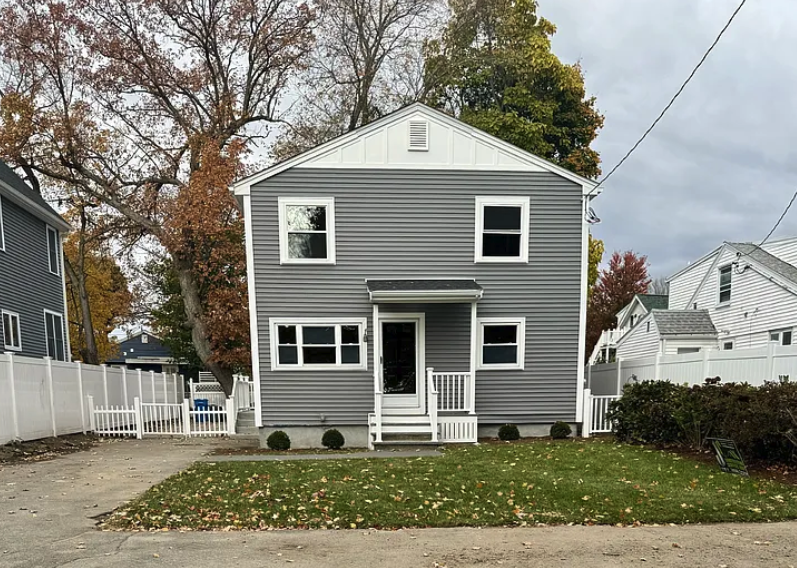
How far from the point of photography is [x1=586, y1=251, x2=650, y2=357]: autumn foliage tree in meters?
32.7

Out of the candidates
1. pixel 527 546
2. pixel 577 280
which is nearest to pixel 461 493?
pixel 527 546

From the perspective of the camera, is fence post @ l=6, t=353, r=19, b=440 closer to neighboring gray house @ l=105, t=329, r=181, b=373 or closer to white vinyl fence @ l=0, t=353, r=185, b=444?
white vinyl fence @ l=0, t=353, r=185, b=444

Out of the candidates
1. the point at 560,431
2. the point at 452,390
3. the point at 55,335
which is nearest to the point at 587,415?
the point at 560,431

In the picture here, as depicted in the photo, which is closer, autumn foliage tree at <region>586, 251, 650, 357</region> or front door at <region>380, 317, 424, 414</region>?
front door at <region>380, 317, 424, 414</region>

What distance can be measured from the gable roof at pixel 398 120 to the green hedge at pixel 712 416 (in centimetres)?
461

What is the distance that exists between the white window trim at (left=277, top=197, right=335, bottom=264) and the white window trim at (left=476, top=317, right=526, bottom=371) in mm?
3627

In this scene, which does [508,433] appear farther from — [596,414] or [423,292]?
[423,292]

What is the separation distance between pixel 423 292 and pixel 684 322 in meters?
13.1

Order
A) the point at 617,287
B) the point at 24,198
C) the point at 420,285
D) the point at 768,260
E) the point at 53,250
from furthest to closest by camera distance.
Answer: the point at 617,287 → the point at 53,250 → the point at 768,260 → the point at 24,198 → the point at 420,285

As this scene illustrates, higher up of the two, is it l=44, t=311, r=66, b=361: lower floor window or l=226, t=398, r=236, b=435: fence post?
l=44, t=311, r=66, b=361: lower floor window

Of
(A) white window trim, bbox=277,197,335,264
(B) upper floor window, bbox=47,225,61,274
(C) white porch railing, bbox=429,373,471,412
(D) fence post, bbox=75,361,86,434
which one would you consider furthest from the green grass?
(B) upper floor window, bbox=47,225,61,274

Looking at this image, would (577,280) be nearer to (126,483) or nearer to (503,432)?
(503,432)

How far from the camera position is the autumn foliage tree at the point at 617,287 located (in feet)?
107

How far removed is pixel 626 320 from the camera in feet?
94.4
